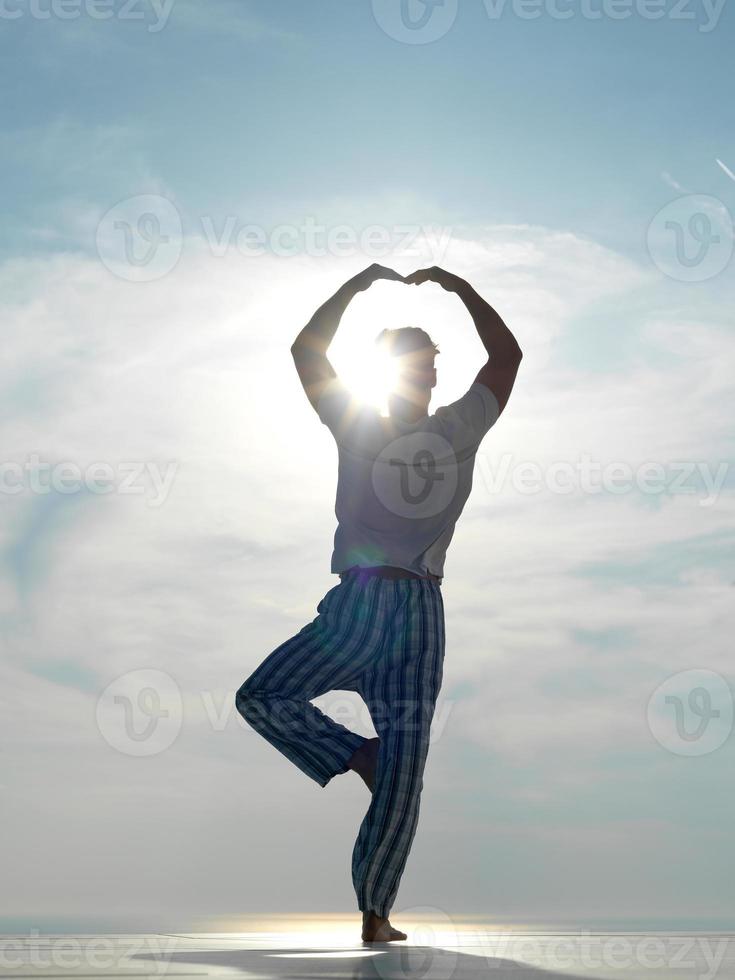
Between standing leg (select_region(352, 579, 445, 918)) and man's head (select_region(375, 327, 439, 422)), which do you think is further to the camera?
man's head (select_region(375, 327, 439, 422))

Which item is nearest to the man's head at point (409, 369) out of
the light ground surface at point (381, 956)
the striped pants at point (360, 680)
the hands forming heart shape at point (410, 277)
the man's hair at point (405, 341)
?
the man's hair at point (405, 341)

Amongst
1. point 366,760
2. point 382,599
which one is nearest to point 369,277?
point 382,599

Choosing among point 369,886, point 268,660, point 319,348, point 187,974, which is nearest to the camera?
point 187,974

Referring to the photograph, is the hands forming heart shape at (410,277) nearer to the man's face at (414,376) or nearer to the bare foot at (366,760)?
the man's face at (414,376)

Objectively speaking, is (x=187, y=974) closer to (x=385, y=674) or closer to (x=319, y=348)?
(x=385, y=674)

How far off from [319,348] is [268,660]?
1.38 metres

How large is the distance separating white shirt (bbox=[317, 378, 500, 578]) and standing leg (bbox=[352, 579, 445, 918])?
0.63 ft

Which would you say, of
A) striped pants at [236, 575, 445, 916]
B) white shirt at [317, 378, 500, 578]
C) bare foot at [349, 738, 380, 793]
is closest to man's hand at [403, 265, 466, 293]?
white shirt at [317, 378, 500, 578]

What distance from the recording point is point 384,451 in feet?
15.3

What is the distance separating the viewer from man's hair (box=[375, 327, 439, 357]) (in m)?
4.80

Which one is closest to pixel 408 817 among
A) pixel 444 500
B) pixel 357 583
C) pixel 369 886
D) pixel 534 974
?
pixel 369 886

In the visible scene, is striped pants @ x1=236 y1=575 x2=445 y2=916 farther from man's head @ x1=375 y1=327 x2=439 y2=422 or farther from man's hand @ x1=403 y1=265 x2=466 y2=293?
man's hand @ x1=403 y1=265 x2=466 y2=293

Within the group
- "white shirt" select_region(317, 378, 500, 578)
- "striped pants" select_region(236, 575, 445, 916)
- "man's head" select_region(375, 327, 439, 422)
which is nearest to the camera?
"striped pants" select_region(236, 575, 445, 916)

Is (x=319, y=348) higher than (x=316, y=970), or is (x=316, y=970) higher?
(x=319, y=348)
